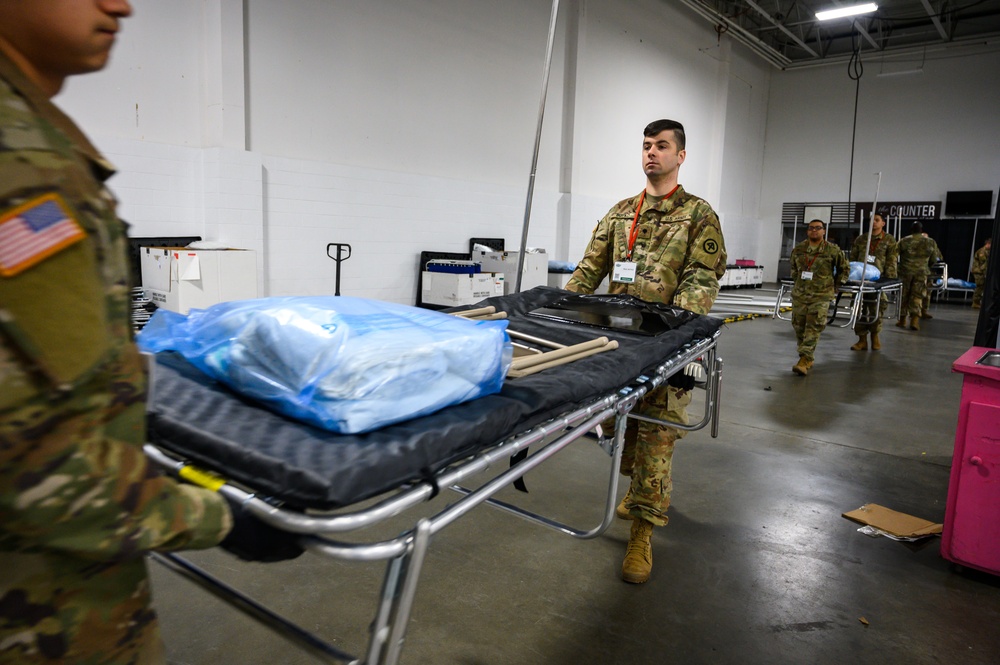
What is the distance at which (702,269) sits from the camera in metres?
2.22

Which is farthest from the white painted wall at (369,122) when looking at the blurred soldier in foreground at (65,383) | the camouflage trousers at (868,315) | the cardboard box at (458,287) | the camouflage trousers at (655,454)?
the blurred soldier in foreground at (65,383)

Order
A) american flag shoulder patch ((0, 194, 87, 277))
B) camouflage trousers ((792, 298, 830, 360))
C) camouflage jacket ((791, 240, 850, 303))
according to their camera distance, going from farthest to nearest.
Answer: camouflage jacket ((791, 240, 850, 303)) → camouflage trousers ((792, 298, 830, 360)) → american flag shoulder patch ((0, 194, 87, 277))

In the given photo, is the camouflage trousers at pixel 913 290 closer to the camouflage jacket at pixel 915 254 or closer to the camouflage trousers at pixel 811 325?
the camouflage jacket at pixel 915 254

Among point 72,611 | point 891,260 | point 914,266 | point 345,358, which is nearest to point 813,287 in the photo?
point 891,260

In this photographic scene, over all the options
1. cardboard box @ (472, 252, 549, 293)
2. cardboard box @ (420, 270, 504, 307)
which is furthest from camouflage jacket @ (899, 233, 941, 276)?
cardboard box @ (420, 270, 504, 307)

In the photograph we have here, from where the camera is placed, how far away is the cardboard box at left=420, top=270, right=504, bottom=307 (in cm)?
602

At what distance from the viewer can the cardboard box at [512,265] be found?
6.62 meters

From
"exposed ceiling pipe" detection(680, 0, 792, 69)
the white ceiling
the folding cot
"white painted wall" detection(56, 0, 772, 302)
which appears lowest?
A: the folding cot

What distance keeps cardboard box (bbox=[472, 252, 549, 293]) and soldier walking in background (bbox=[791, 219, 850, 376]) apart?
8.81 ft

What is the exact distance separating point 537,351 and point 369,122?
5.20m

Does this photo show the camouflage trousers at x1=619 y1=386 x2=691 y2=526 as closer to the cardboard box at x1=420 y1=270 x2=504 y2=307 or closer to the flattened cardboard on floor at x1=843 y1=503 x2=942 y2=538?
the flattened cardboard on floor at x1=843 y1=503 x2=942 y2=538

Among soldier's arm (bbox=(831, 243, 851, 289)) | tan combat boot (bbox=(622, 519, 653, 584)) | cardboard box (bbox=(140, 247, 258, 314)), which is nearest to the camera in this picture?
tan combat boot (bbox=(622, 519, 653, 584))

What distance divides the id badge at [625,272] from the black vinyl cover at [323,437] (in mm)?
1156

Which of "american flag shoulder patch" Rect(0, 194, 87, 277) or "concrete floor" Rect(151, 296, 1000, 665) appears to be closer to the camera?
"american flag shoulder patch" Rect(0, 194, 87, 277)
